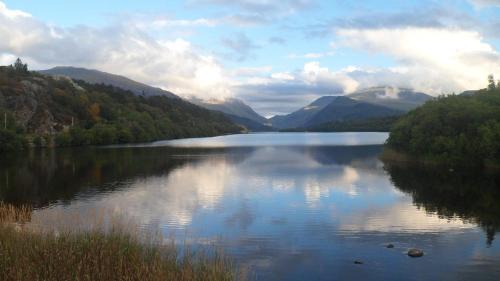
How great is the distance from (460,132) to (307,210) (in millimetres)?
56288

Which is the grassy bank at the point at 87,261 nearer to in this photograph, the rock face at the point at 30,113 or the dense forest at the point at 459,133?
the dense forest at the point at 459,133

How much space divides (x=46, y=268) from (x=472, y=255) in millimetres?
27494

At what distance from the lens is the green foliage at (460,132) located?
276ft

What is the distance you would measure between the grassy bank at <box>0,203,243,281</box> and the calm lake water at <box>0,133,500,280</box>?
23.5ft

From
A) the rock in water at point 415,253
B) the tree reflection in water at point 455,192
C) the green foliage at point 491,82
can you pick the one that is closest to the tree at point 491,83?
the green foliage at point 491,82

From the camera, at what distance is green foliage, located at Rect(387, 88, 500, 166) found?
276 ft

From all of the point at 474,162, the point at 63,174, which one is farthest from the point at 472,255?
the point at 63,174

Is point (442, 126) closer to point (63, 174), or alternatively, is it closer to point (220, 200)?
point (220, 200)

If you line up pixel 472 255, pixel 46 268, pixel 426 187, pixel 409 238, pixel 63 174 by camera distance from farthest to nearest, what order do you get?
pixel 63 174, pixel 426 187, pixel 409 238, pixel 472 255, pixel 46 268

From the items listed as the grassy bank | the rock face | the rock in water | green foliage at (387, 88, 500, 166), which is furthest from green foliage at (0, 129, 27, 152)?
the rock in water

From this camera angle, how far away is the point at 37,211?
1900 inches

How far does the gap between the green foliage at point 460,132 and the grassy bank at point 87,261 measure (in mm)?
72968

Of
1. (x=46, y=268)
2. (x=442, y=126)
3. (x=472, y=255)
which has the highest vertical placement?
(x=442, y=126)

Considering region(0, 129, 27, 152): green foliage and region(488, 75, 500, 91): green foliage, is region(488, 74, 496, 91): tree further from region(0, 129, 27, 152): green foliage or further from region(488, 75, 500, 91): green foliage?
region(0, 129, 27, 152): green foliage
